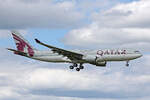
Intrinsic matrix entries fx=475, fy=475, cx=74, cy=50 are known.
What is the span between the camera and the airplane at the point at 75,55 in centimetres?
10631

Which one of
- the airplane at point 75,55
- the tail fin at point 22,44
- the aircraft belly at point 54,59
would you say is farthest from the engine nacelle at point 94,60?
the tail fin at point 22,44

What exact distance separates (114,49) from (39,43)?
17777 millimetres

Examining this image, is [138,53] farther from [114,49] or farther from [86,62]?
[86,62]

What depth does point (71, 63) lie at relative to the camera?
114812mm

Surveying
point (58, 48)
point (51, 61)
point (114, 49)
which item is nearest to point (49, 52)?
point (51, 61)

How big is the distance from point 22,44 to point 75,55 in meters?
18.0

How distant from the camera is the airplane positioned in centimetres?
10631

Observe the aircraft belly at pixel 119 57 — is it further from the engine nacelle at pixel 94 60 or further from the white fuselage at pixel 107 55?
the engine nacelle at pixel 94 60

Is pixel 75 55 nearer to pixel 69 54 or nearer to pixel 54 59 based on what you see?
pixel 69 54

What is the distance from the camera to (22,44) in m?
122

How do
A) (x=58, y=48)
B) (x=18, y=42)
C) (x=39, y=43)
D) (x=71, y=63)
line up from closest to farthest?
(x=39, y=43) → (x=58, y=48) → (x=71, y=63) → (x=18, y=42)

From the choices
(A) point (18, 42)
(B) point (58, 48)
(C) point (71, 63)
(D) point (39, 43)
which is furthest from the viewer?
(A) point (18, 42)

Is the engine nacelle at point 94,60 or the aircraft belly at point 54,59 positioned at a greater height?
the aircraft belly at point 54,59

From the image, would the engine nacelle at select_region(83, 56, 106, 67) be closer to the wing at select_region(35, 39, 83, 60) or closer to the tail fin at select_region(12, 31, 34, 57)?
the wing at select_region(35, 39, 83, 60)
